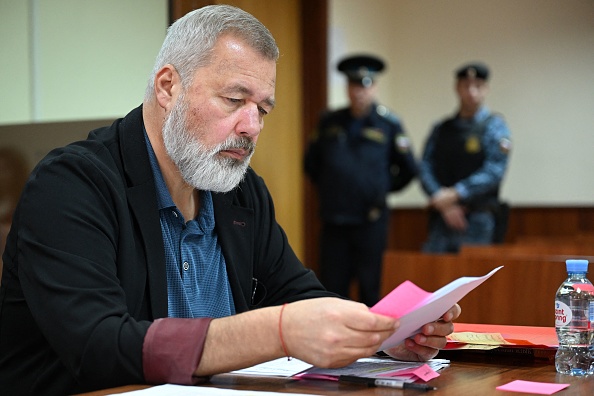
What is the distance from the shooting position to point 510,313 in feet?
8.34

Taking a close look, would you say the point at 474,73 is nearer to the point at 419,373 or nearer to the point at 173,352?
the point at 419,373

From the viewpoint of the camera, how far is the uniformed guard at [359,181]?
17.8 ft

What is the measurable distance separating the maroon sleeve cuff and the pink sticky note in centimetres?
47

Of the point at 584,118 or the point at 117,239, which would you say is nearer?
the point at 117,239

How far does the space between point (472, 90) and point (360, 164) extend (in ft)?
3.00

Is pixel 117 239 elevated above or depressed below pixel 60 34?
below

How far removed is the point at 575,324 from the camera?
1577 mm

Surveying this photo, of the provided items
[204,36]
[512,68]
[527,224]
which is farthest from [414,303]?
[512,68]

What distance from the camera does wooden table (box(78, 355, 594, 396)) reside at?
50.4 inches

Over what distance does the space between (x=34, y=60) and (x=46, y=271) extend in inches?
78.1

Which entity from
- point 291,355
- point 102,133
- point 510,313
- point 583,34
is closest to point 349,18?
point 583,34

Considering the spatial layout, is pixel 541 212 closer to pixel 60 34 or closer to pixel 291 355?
pixel 60 34

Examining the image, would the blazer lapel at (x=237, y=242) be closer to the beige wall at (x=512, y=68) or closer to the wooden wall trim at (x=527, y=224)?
the beige wall at (x=512, y=68)

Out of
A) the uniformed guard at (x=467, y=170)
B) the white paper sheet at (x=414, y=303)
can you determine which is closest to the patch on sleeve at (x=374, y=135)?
the uniformed guard at (x=467, y=170)
